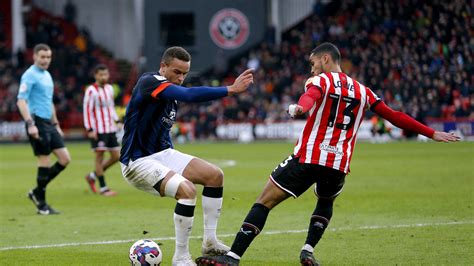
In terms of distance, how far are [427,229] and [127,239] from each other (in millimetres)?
3668

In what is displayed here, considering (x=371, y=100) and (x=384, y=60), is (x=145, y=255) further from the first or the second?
(x=384, y=60)

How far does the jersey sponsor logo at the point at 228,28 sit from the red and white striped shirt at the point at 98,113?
31.8 m

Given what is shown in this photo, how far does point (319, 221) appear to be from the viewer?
28.6 feet

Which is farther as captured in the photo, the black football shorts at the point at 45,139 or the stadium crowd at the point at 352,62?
the stadium crowd at the point at 352,62

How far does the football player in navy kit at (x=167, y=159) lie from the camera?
8.23 metres

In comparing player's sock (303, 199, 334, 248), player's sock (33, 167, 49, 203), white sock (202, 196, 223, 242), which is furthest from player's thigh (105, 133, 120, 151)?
player's sock (303, 199, 334, 248)

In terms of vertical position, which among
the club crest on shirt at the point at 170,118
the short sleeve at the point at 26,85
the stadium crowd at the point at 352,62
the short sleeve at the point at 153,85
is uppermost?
the short sleeve at the point at 153,85

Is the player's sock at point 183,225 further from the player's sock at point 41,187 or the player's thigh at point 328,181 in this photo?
the player's sock at point 41,187

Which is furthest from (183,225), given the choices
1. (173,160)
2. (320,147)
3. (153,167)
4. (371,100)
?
(371,100)

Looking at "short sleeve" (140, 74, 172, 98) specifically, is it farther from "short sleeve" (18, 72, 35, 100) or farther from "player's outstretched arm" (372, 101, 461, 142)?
"short sleeve" (18, 72, 35, 100)

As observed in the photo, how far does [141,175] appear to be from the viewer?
852 centimetres

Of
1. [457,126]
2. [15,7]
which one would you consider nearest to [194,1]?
[15,7]

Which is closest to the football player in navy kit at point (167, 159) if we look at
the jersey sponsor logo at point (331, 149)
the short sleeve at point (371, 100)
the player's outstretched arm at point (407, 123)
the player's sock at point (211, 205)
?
the player's sock at point (211, 205)

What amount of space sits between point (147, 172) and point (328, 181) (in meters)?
1.73
